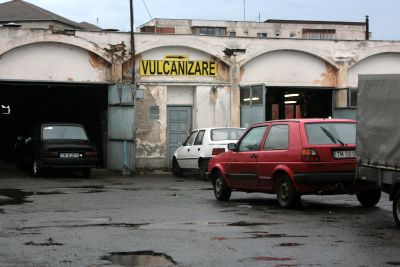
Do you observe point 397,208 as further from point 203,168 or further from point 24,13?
point 24,13

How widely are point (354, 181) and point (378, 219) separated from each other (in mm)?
1076

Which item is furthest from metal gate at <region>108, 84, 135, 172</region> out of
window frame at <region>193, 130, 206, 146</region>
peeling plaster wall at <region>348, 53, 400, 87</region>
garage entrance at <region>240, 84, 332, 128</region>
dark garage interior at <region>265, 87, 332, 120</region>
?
peeling plaster wall at <region>348, 53, 400, 87</region>

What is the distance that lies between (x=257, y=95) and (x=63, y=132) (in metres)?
7.40

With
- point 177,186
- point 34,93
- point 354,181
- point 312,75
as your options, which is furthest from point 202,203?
point 34,93

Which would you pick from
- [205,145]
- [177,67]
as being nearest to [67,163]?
[205,145]

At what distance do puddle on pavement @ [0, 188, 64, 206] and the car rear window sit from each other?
5950 millimetres

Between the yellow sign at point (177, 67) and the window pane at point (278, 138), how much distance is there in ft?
41.3

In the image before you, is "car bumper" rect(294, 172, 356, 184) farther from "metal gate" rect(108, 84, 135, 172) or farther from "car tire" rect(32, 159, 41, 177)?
"metal gate" rect(108, 84, 135, 172)

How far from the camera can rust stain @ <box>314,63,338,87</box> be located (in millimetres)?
26094

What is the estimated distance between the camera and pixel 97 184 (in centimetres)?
1838

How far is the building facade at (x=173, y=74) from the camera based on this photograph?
22906mm

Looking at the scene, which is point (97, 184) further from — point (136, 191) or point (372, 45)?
point (372, 45)

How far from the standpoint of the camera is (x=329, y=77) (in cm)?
2617

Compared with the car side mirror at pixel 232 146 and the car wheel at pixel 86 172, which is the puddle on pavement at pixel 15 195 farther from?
the car wheel at pixel 86 172
